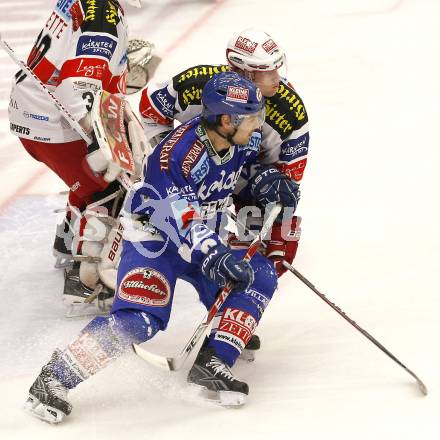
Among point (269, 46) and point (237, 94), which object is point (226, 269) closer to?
point (237, 94)

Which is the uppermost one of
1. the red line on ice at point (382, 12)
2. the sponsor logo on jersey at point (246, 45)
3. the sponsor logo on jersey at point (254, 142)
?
the sponsor logo on jersey at point (246, 45)

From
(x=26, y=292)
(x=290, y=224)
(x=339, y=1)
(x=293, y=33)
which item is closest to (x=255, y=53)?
(x=290, y=224)

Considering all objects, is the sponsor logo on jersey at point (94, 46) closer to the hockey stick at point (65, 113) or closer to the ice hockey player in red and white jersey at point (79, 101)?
the ice hockey player in red and white jersey at point (79, 101)

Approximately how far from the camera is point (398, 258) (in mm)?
4664

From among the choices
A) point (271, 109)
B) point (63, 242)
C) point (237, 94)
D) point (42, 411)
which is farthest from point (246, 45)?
point (42, 411)

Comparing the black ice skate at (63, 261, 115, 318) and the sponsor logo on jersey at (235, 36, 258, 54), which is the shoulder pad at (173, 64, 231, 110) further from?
the black ice skate at (63, 261, 115, 318)

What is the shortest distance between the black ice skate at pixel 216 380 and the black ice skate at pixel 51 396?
0.42 m

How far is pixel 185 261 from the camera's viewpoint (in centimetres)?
369

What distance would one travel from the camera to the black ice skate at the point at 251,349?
3938 mm

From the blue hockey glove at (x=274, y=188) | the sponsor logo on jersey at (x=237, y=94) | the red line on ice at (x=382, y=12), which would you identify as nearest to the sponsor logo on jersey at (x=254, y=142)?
the blue hockey glove at (x=274, y=188)

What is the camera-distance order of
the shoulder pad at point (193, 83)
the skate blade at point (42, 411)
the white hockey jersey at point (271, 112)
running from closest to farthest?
the skate blade at point (42, 411)
the white hockey jersey at point (271, 112)
the shoulder pad at point (193, 83)

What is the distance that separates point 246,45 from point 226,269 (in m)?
0.98

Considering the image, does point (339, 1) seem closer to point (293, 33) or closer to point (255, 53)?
point (293, 33)

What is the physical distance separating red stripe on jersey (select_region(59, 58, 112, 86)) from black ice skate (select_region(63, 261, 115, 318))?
0.85 metres
